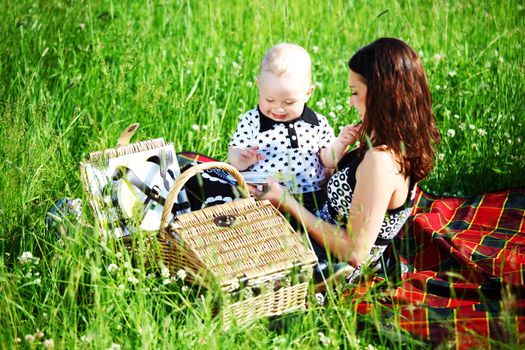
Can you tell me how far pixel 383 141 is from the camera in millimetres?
3277

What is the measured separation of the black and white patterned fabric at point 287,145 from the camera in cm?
399

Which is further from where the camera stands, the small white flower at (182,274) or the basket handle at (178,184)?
the basket handle at (178,184)

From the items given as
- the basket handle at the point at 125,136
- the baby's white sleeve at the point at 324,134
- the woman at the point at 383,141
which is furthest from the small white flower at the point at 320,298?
the basket handle at the point at 125,136

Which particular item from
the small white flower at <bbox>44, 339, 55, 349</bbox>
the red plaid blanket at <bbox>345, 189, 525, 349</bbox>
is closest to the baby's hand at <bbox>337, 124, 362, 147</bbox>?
the red plaid blanket at <bbox>345, 189, 525, 349</bbox>

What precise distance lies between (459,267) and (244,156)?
1307 mm

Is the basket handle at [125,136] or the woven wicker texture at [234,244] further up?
the basket handle at [125,136]

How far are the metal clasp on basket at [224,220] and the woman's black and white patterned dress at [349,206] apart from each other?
1.63ft

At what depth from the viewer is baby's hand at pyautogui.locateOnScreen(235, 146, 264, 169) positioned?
3908 millimetres

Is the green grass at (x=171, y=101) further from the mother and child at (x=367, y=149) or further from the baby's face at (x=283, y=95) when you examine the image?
the baby's face at (x=283, y=95)

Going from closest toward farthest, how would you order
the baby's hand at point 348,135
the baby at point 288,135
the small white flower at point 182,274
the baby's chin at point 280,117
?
the small white flower at point 182,274
the baby's hand at point 348,135
the baby at point 288,135
the baby's chin at point 280,117

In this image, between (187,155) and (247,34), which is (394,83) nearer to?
(187,155)

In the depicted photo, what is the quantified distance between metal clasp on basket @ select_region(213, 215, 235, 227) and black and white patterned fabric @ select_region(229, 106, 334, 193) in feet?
2.59

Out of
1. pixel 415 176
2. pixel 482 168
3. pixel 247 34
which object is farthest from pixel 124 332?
pixel 247 34

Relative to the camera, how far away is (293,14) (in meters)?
5.96
